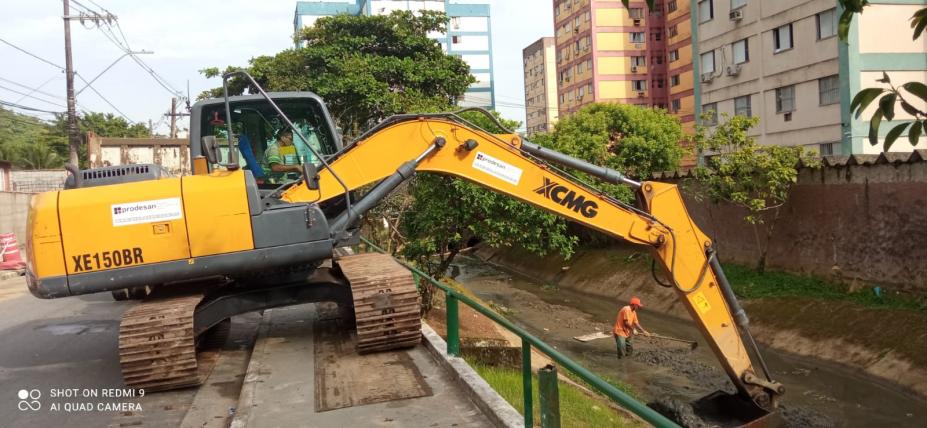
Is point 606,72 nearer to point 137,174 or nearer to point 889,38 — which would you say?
point 889,38

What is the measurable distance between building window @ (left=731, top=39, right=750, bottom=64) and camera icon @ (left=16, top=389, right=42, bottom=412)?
27.3 meters

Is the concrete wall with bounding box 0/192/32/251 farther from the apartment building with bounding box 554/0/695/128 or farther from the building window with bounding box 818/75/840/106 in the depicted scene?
the apartment building with bounding box 554/0/695/128

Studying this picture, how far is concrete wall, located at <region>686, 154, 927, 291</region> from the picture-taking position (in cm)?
1405

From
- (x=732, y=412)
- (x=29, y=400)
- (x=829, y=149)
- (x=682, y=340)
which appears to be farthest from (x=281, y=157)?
(x=829, y=149)

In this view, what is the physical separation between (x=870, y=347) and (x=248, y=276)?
37.9ft

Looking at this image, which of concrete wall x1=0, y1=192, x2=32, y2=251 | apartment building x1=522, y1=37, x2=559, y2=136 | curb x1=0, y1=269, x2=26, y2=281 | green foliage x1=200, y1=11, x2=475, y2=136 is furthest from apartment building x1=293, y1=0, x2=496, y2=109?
curb x1=0, y1=269, x2=26, y2=281

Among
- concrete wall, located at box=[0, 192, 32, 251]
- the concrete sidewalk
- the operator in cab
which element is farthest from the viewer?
concrete wall, located at box=[0, 192, 32, 251]

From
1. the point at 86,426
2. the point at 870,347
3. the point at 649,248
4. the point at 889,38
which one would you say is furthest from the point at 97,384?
the point at 889,38

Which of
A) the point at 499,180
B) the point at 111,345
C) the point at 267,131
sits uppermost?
the point at 267,131

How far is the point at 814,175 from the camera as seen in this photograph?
665 inches

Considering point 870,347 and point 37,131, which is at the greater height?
point 37,131

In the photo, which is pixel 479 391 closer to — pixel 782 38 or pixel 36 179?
pixel 782 38

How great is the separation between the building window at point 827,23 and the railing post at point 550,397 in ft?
76.3

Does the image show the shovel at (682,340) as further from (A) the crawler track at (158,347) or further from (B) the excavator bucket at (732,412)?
(A) the crawler track at (158,347)
